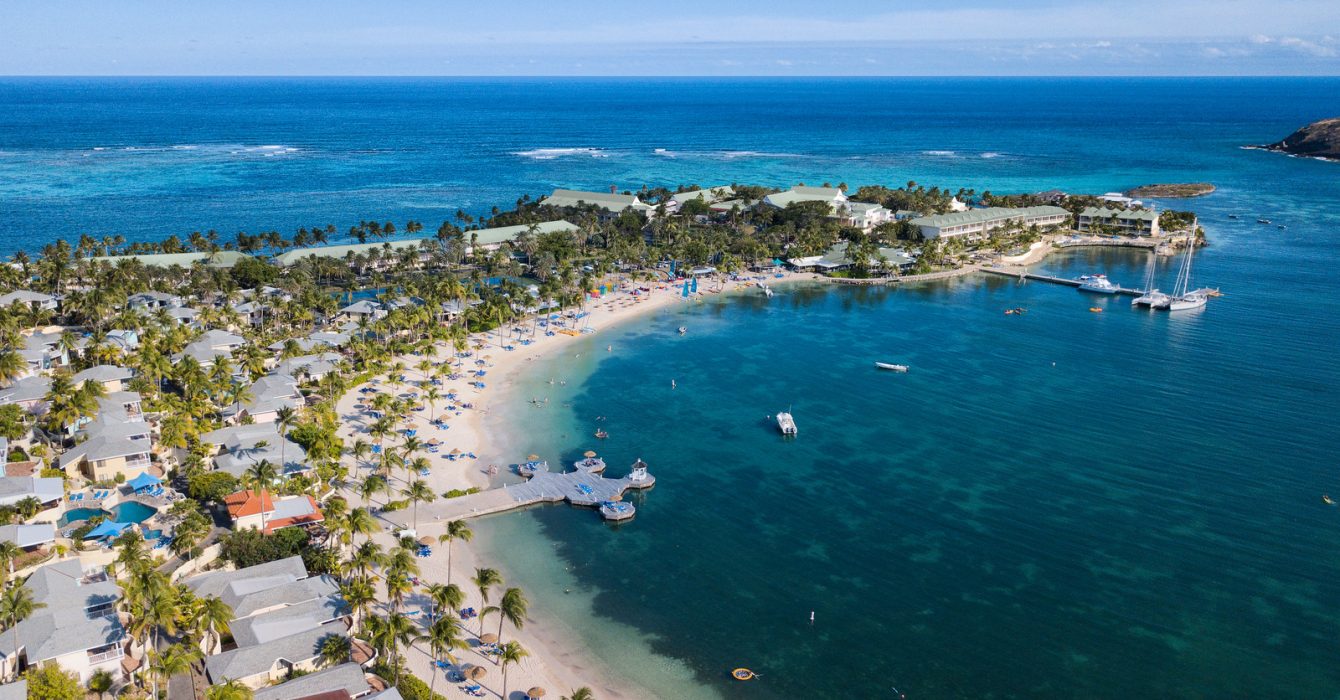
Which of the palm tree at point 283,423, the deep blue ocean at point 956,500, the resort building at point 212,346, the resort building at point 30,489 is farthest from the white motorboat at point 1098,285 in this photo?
the resort building at point 30,489

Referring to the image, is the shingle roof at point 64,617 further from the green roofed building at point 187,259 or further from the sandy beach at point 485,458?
the green roofed building at point 187,259

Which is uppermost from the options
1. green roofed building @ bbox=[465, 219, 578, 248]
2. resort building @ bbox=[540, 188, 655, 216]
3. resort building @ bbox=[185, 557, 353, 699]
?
resort building @ bbox=[540, 188, 655, 216]

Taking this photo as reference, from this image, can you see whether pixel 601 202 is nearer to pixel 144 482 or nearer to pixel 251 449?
pixel 251 449

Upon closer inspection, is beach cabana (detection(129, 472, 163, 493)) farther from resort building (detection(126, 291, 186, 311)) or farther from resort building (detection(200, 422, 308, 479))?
resort building (detection(126, 291, 186, 311))

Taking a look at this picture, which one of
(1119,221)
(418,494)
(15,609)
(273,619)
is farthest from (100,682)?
(1119,221)

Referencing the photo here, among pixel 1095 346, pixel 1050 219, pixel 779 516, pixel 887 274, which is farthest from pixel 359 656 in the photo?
pixel 1050 219

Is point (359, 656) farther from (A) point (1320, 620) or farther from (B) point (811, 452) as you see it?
(A) point (1320, 620)

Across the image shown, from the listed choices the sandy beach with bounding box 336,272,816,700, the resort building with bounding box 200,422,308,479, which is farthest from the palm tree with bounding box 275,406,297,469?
the sandy beach with bounding box 336,272,816,700
